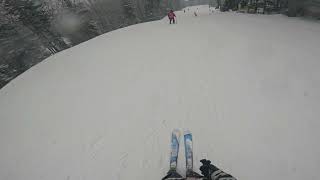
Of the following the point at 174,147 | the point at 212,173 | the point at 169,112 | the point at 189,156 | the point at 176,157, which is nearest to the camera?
the point at 212,173

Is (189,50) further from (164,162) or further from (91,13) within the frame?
(91,13)

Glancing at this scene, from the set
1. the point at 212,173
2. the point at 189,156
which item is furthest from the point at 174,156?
the point at 212,173

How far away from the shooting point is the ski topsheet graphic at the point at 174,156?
4.45m

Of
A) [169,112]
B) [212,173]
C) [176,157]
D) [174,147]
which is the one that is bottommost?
[212,173]

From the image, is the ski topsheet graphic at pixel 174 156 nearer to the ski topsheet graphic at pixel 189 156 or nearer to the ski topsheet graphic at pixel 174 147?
the ski topsheet graphic at pixel 174 147

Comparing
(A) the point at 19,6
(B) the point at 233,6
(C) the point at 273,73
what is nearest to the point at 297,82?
(C) the point at 273,73

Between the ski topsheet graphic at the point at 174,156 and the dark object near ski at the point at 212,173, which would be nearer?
the dark object near ski at the point at 212,173

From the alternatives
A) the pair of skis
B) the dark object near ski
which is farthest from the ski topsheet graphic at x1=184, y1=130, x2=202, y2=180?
the dark object near ski

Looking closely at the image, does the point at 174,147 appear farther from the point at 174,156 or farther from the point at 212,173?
the point at 212,173

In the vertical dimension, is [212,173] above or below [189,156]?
below

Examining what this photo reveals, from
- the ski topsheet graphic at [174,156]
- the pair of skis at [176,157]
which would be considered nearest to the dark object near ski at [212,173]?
the pair of skis at [176,157]

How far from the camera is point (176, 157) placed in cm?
514

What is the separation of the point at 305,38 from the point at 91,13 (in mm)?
18105

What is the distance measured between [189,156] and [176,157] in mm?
359
